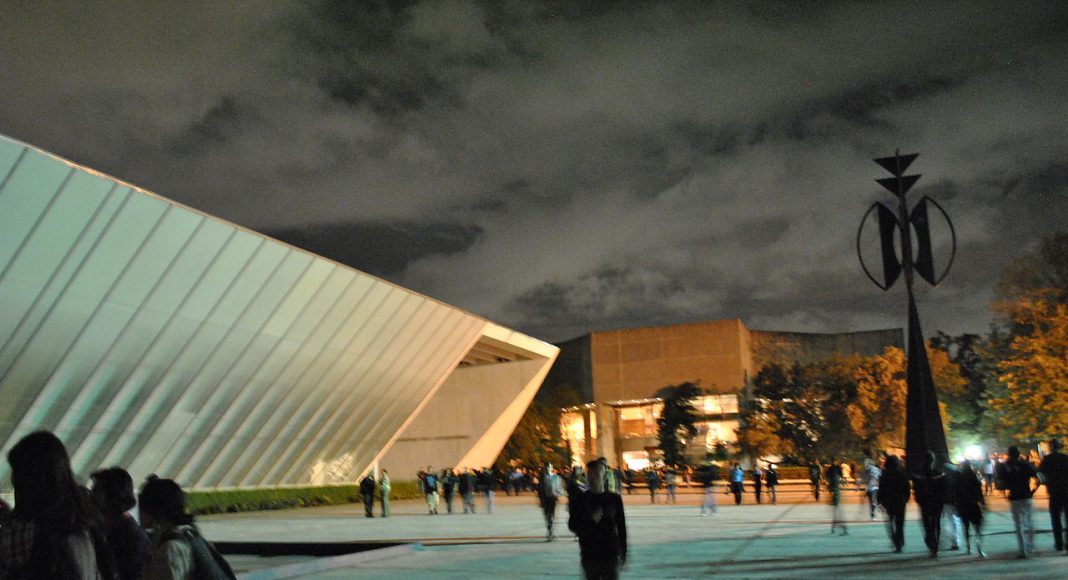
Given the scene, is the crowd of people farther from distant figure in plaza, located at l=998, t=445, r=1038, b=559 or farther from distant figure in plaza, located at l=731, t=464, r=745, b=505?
distant figure in plaza, located at l=731, t=464, r=745, b=505

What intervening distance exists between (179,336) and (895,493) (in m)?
19.4

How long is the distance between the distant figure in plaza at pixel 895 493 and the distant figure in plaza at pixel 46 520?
11.2 m

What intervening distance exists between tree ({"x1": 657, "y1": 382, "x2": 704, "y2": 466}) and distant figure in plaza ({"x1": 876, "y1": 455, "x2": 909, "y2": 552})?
5856cm

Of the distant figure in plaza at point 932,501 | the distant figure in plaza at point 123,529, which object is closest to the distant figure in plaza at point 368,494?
the distant figure in plaza at point 932,501

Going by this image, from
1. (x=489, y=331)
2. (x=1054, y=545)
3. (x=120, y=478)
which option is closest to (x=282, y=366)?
(x=489, y=331)

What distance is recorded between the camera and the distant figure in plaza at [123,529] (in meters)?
4.45

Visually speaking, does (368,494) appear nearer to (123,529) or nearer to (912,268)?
(912,268)

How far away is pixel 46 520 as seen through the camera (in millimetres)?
3174

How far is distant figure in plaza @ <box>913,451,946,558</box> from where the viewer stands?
12.0m

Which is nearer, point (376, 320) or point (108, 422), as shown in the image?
point (108, 422)

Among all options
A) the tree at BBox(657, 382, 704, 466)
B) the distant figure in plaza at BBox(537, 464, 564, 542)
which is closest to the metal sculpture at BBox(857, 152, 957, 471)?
the distant figure in plaza at BBox(537, 464, 564, 542)

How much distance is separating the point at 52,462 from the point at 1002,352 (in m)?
40.0

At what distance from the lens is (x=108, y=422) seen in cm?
2544

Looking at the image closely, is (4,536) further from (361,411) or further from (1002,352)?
(1002,352)
